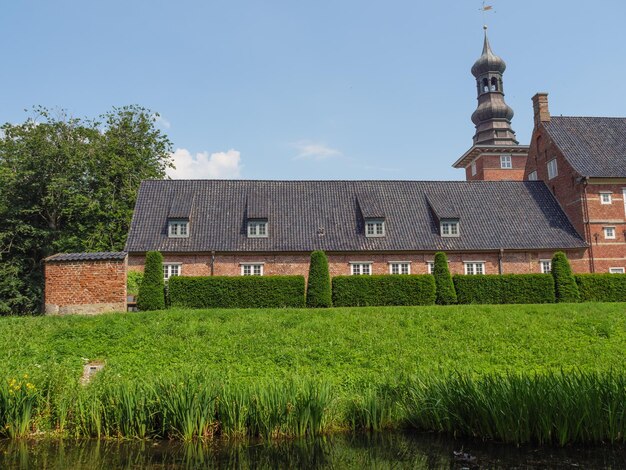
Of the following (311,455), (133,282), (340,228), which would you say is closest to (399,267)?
(340,228)

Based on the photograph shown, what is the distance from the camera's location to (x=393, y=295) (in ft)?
73.6

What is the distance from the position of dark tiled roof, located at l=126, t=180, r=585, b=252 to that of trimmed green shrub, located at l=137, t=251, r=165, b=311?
422 cm

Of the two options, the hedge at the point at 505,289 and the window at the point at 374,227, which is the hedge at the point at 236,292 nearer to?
the window at the point at 374,227

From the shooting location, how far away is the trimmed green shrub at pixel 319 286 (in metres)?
22.4

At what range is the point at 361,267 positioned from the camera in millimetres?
27125

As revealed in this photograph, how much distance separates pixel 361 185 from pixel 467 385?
76.4 ft

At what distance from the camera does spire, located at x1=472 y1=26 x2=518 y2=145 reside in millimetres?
43625

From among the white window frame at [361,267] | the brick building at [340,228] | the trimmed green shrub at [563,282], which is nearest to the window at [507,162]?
the brick building at [340,228]

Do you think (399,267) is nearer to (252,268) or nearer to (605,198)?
(252,268)

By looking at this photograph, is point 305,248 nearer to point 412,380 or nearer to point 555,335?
point 555,335

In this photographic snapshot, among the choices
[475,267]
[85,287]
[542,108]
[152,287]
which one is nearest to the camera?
[85,287]

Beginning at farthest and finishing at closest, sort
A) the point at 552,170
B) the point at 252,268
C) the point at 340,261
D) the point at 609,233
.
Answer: the point at 552,170, the point at 609,233, the point at 340,261, the point at 252,268

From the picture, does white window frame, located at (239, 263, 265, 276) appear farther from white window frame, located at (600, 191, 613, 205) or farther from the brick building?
white window frame, located at (600, 191, 613, 205)

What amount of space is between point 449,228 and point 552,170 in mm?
8961
